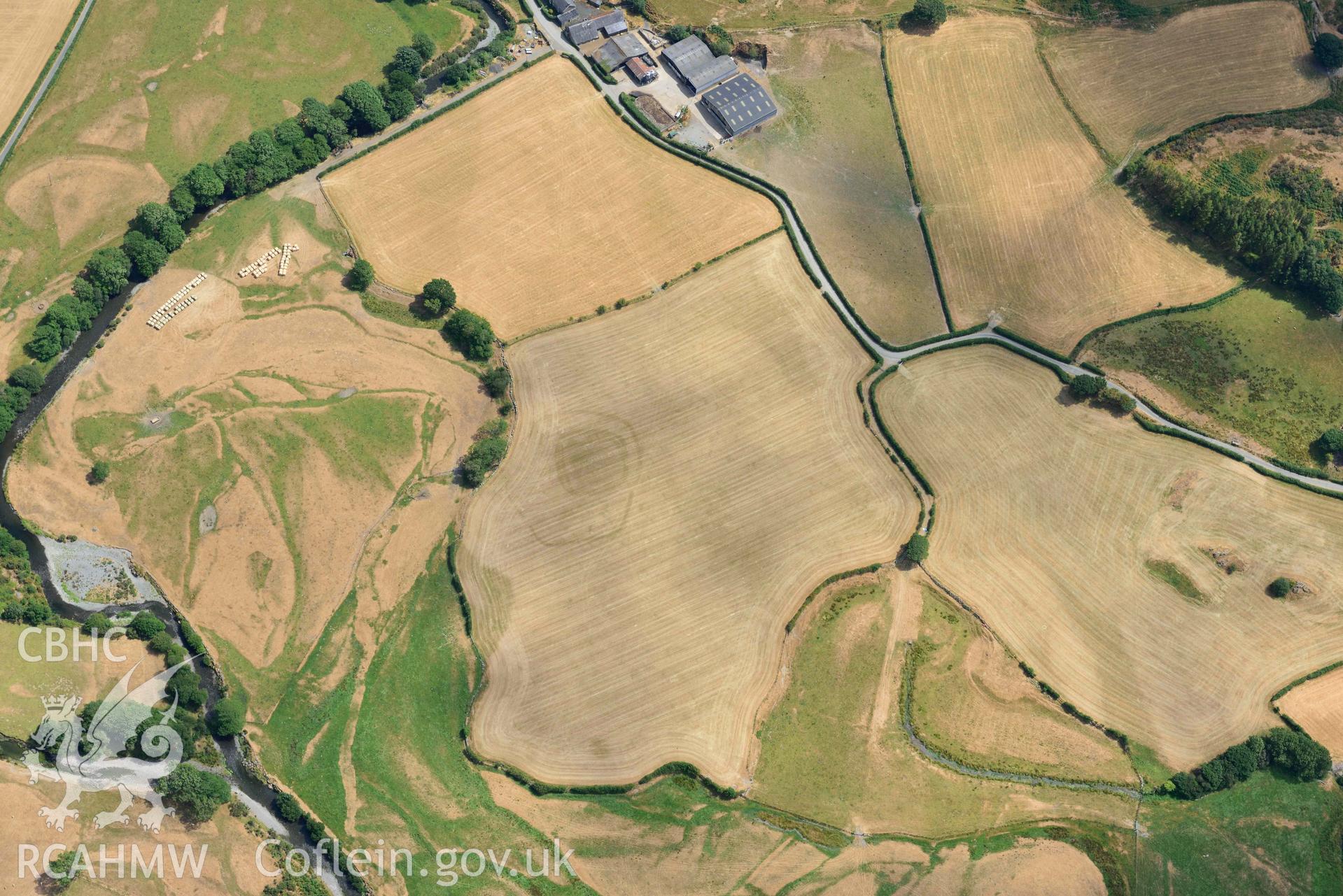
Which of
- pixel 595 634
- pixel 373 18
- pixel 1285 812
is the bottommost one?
pixel 1285 812

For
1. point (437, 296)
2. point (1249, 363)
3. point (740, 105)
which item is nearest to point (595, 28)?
point (740, 105)

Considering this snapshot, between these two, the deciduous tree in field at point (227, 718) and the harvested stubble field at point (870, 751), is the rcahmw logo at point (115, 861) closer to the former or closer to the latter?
the deciduous tree in field at point (227, 718)

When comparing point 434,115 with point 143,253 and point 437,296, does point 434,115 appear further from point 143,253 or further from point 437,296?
point 143,253

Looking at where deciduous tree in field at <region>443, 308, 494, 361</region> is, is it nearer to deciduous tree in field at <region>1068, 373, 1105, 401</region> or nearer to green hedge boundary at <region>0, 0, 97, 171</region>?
green hedge boundary at <region>0, 0, 97, 171</region>

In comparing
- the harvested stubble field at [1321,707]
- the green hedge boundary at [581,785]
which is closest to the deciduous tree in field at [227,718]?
the green hedge boundary at [581,785]

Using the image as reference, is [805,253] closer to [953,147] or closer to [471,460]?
[953,147]

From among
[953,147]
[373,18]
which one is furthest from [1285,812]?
[373,18]
